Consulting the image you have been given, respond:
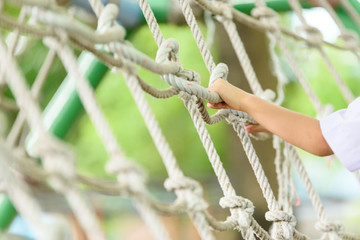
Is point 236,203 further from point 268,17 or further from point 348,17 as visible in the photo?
point 348,17

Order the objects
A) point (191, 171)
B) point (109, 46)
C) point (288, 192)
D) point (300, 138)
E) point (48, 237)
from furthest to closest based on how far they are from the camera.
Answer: point (191, 171), point (288, 192), point (300, 138), point (109, 46), point (48, 237)

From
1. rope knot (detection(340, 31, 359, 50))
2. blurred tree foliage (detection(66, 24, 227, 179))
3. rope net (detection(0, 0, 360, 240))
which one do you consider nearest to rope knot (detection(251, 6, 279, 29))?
rope net (detection(0, 0, 360, 240))

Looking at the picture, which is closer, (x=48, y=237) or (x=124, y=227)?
(x=48, y=237)

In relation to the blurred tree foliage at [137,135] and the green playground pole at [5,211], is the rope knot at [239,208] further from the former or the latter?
the blurred tree foliage at [137,135]

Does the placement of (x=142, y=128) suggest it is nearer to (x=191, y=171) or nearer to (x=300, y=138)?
(x=191, y=171)

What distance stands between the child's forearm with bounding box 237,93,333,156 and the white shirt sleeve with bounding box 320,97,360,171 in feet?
0.04

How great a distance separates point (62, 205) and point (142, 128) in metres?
0.88

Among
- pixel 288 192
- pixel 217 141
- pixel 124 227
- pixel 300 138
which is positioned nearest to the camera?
pixel 300 138

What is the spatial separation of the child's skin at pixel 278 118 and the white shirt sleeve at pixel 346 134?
0.04 ft

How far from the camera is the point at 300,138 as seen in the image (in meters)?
0.75

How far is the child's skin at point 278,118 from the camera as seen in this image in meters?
0.74

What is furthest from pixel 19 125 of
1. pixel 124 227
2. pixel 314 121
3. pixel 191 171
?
pixel 124 227

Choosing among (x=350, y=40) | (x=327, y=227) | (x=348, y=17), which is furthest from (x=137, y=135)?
(x=327, y=227)

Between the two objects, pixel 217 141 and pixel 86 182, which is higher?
pixel 217 141
